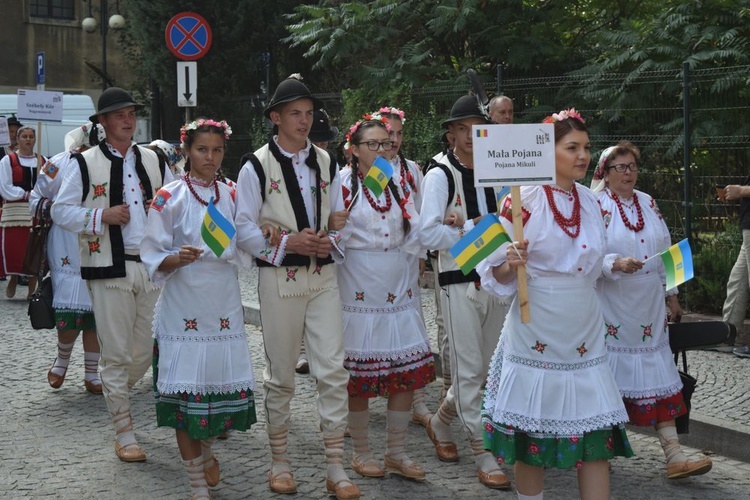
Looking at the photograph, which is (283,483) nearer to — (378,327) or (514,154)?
Answer: (378,327)

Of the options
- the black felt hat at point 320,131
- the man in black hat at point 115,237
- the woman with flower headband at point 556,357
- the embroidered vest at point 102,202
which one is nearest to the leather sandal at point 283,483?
the man in black hat at point 115,237

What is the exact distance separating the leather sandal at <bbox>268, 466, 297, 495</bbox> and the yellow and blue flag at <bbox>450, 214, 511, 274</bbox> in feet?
6.18

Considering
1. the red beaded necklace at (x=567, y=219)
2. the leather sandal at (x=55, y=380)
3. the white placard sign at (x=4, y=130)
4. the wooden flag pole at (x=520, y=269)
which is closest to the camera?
the wooden flag pole at (x=520, y=269)

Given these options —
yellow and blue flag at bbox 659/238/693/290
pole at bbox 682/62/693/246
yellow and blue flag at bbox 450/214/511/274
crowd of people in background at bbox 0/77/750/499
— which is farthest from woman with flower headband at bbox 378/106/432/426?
pole at bbox 682/62/693/246

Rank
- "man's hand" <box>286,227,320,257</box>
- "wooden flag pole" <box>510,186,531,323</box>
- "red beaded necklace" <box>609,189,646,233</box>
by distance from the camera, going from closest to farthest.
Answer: "wooden flag pole" <box>510,186,531,323</box>
"man's hand" <box>286,227,320,257</box>
"red beaded necklace" <box>609,189,646,233</box>

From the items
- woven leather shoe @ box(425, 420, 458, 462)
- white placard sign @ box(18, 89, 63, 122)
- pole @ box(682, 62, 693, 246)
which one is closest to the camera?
woven leather shoe @ box(425, 420, 458, 462)

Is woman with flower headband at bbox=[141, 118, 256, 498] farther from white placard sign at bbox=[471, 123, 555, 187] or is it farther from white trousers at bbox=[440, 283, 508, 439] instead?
white placard sign at bbox=[471, 123, 555, 187]

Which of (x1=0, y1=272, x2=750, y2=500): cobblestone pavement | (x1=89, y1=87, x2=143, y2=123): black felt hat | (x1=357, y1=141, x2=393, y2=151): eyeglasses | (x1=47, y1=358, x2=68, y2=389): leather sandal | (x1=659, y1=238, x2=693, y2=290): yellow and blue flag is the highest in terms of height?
(x1=89, y1=87, x2=143, y2=123): black felt hat

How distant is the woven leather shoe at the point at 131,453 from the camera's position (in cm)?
677

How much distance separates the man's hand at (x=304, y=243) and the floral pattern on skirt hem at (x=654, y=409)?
2.00 meters

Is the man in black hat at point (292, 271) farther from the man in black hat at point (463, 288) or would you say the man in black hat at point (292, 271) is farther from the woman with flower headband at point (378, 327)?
A: the man in black hat at point (463, 288)

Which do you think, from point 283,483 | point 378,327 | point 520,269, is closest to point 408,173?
point 378,327

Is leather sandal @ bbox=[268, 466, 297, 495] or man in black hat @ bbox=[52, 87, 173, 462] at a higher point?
man in black hat @ bbox=[52, 87, 173, 462]

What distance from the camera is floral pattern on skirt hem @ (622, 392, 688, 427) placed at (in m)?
6.36
